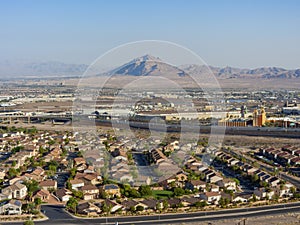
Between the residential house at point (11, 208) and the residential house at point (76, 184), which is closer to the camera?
the residential house at point (11, 208)

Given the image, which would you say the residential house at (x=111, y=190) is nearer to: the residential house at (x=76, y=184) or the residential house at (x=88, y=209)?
the residential house at (x=76, y=184)

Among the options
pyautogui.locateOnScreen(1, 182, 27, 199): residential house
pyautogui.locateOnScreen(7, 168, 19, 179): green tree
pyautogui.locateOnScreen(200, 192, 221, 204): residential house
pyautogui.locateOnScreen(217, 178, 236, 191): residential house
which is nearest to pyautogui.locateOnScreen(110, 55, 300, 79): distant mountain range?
pyautogui.locateOnScreen(217, 178, 236, 191): residential house

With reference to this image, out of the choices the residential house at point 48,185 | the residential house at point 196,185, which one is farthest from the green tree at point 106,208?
the residential house at point 196,185

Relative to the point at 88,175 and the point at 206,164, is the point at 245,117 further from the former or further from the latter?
the point at 88,175

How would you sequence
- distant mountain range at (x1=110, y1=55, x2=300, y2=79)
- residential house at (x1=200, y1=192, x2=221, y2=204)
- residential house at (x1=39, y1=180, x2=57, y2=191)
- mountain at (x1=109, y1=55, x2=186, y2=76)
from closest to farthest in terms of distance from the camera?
residential house at (x1=200, y1=192, x2=221, y2=204) < residential house at (x1=39, y1=180, x2=57, y2=191) < distant mountain range at (x1=110, y1=55, x2=300, y2=79) < mountain at (x1=109, y1=55, x2=186, y2=76)

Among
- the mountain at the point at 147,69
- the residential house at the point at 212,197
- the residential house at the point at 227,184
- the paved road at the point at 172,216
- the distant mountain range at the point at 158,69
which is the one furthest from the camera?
the mountain at the point at 147,69

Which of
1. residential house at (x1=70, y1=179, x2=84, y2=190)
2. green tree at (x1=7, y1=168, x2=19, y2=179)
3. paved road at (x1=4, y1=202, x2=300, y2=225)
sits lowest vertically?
paved road at (x1=4, y1=202, x2=300, y2=225)

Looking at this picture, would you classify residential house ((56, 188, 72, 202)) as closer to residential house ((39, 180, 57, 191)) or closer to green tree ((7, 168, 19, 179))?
residential house ((39, 180, 57, 191))

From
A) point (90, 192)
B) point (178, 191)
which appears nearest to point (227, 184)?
point (178, 191)

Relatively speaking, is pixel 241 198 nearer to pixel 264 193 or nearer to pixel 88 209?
pixel 264 193
